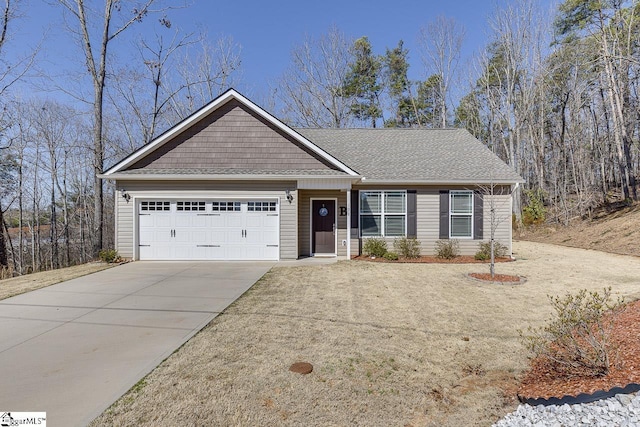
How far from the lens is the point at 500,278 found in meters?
7.73

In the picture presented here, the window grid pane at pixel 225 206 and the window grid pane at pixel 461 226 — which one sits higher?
the window grid pane at pixel 225 206

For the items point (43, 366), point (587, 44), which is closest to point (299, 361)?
point (43, 366)

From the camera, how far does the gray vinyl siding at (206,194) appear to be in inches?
407

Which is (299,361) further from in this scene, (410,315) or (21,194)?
(21,194)

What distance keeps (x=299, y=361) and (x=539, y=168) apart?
25754 millimetres

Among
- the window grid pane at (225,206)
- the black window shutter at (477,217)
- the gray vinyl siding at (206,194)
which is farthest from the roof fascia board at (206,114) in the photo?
the black window shutter at (477,217)

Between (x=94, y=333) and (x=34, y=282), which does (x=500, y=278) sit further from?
(x=34, y=282)

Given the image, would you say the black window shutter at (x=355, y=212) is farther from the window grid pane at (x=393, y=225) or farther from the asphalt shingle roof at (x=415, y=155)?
the window grid pane at (x=393, y=225)

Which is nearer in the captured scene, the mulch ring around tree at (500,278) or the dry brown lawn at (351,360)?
the dry brown lawn at (351,360)

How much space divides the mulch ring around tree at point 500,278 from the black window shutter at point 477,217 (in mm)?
3302

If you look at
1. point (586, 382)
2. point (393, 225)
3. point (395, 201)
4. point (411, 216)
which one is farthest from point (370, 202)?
point (586, 382)

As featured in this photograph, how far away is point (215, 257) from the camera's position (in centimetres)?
1052

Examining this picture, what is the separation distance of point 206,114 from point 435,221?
9299 millimetres

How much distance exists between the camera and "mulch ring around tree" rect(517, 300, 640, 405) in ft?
8.32
